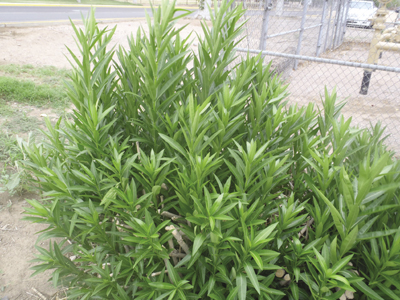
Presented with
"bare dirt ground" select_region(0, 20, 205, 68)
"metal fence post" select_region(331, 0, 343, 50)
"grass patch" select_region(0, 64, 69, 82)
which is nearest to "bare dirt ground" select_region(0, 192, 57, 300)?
"grass patch" select_region(0, 64, 69, 82)

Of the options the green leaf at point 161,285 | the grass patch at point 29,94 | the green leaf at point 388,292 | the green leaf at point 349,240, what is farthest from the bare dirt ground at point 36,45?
the green leaf at point 388,292

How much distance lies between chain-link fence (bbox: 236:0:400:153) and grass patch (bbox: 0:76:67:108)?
306cm

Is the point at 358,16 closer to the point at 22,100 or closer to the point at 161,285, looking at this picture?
the point at 22,100

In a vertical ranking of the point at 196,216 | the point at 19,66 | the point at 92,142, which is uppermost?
the point at 92,142

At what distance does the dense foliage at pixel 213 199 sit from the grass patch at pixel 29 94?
3403mm

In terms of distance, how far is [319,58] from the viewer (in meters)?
4.07

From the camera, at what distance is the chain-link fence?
548 cm

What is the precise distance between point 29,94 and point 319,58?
4.37 meters

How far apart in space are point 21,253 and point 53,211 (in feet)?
4.67

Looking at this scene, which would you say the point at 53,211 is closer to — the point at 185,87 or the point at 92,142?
the point at 92,142

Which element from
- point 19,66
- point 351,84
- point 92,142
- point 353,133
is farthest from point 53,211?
point 351,84

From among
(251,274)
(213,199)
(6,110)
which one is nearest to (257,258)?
(251,274)

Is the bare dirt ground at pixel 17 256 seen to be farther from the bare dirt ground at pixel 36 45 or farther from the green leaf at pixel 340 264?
the bare dirt ground at pixel 36 45

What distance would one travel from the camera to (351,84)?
8242mm
